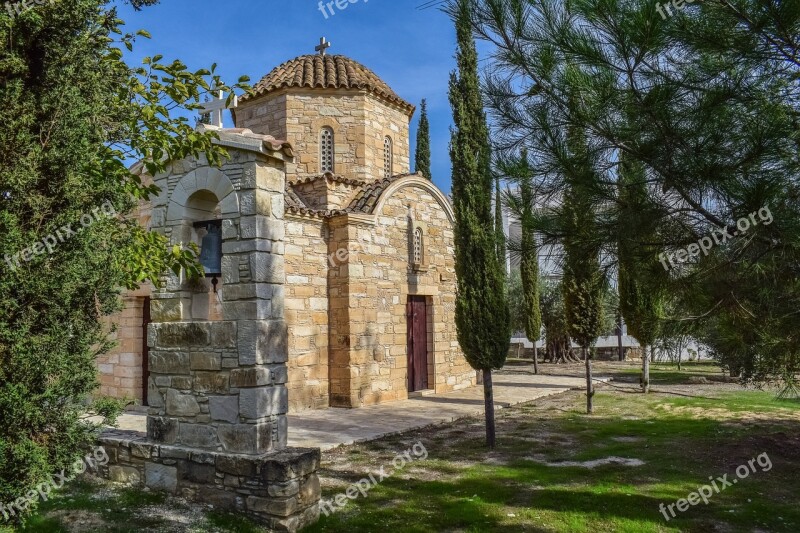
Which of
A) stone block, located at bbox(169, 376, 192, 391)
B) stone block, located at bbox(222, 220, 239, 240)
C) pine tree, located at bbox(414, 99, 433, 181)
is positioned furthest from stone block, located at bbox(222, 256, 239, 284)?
pine tree, located at bbox(414, 99, 433, 181)

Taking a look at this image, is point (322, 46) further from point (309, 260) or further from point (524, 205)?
point (524, 205)

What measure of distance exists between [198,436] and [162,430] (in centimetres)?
52

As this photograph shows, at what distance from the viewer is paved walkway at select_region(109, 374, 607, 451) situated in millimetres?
8484

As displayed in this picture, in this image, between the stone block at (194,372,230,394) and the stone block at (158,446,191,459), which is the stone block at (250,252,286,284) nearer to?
the stone block at (194,372,230,394)

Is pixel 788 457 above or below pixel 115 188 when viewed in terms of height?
below

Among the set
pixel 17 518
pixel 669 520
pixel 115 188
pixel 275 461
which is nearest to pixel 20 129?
pixel 115 188

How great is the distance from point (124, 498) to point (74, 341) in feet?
9.60

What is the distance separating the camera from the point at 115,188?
362 centimetres

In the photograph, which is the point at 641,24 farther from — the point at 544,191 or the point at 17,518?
the point at 17,518

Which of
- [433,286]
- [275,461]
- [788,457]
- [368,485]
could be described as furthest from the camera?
[433,286]

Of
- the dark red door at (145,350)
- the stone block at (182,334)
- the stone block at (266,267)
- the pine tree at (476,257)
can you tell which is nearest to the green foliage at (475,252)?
the pine tree at (476,257)

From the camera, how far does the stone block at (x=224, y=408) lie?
5453 mm

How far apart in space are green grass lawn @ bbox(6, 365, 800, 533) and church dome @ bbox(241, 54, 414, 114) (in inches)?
326

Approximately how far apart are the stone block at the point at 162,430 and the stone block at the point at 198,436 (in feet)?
0.35
